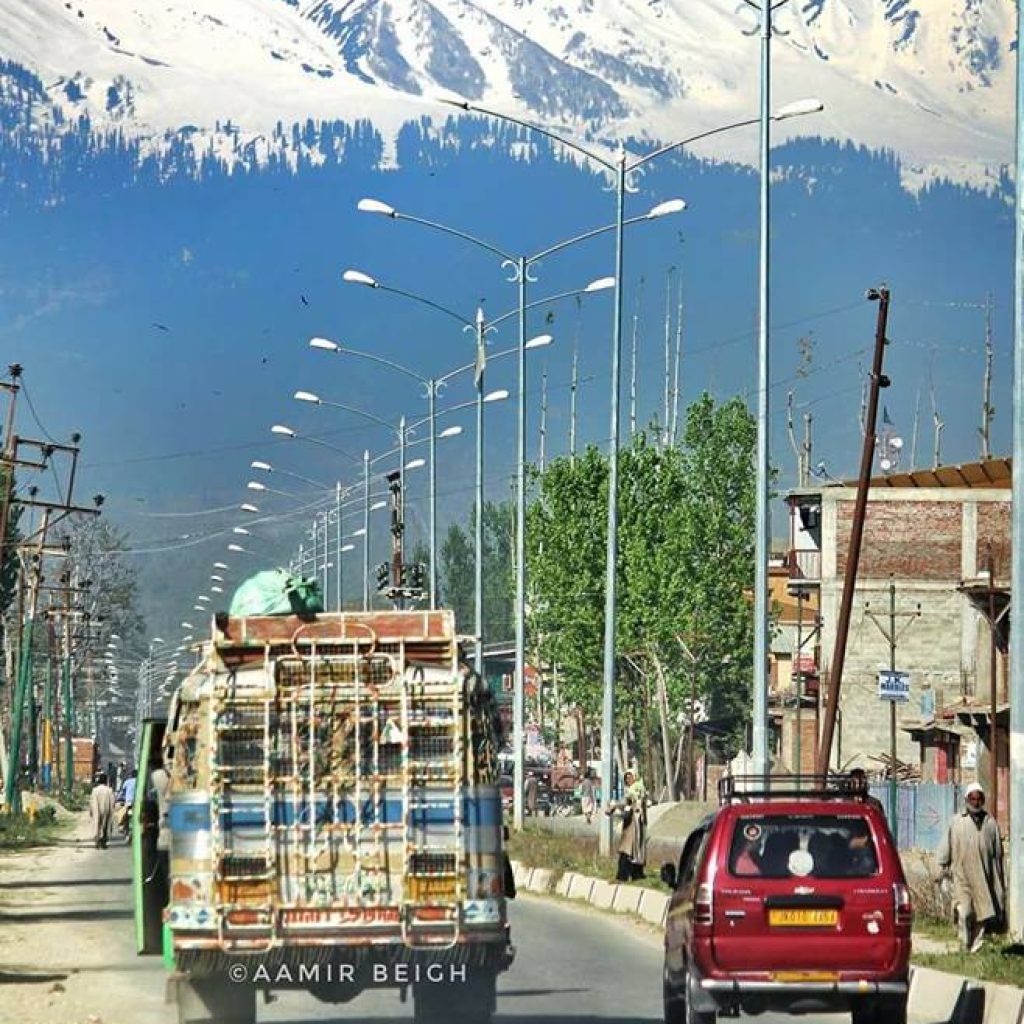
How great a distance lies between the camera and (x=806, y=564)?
307ft

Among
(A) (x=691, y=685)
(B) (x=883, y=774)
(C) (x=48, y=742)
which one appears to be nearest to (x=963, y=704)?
(B) (x=883, y=774)

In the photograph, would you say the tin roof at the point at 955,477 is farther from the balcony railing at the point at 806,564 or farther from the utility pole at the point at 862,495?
the utility pole at the point at 862,495

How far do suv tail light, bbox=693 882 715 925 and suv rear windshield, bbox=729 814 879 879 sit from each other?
22cm

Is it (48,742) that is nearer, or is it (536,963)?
(536,963)

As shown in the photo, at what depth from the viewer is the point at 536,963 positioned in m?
25.1

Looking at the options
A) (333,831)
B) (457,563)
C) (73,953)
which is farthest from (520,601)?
(457,563)

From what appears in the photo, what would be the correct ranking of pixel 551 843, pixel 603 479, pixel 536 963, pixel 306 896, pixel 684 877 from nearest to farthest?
pixel 306 896 → pixel 684 877 → pixel 536 963 → pixel 551 843 → pixel 603 479

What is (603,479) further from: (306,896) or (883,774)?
(306,896)

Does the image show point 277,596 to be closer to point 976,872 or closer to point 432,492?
point 976,872

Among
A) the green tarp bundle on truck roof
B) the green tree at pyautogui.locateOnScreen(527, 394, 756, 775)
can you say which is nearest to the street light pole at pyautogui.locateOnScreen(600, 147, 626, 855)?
the green tarp bundle on truck roof

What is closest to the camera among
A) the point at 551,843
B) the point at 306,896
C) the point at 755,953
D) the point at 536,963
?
the point at 306,896

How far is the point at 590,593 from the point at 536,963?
245 ft

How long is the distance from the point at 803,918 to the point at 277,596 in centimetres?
→ 426

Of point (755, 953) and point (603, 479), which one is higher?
point (603, 479)
